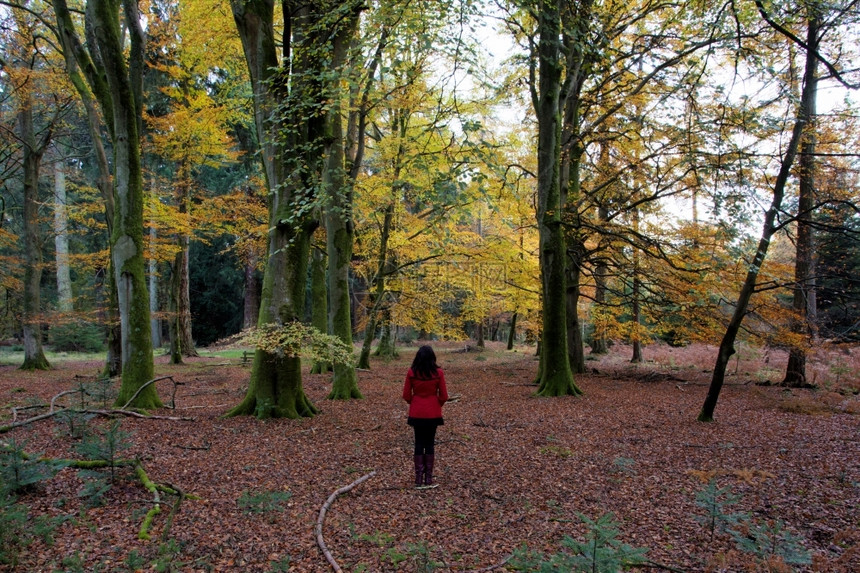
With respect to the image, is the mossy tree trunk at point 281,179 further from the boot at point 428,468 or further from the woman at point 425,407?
the boot at point 428,468

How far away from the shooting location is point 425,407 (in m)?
5.17

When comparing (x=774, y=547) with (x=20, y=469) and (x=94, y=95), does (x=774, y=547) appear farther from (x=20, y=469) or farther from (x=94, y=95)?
(x=94, y=95)

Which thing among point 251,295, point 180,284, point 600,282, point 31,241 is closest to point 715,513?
point 600,282

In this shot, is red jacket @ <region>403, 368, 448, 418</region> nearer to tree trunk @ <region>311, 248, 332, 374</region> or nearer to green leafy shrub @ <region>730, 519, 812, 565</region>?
green leafy shrub @ <region>730, 519, 812, 565</region>

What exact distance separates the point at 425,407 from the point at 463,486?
3.15 ft

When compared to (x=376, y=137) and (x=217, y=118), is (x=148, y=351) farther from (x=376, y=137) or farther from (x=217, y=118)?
(x=376, y=137)

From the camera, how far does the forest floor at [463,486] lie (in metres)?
3.52

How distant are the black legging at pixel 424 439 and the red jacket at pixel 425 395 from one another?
139 millimetres

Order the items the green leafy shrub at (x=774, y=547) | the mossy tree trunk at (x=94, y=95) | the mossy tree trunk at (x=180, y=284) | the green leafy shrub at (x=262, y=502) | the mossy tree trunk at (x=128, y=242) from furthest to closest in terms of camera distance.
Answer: the mossy tree trunk at (x=180, y=284) < the mossy tree trunk at (x=94, y=95) < the mossy tree trunk at (x=128, y=242) < the green leafy shrub at (x=262, y=502) < the green leafy shrub at (x=774, y=547)

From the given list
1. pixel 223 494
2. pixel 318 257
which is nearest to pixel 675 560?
pixel 223 494

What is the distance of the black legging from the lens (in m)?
5.14

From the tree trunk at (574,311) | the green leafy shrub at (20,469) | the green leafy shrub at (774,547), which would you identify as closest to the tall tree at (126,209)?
the green leafy shrub at (20,469)

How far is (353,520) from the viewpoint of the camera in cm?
423

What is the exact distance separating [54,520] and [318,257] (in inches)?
344
